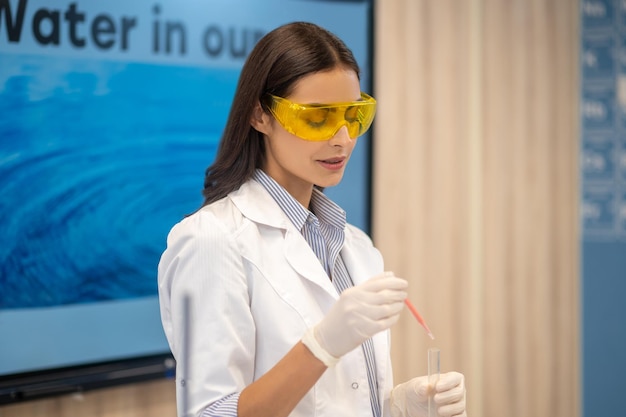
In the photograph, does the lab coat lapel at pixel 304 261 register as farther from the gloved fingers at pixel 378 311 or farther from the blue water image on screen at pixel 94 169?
the blue water image on screen at pixel 94 169

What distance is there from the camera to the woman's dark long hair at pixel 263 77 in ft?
5.22

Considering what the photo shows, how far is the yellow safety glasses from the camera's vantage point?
157 cm

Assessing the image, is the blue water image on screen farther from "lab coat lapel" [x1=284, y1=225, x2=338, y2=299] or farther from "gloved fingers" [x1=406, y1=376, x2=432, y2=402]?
"gloved fingers" [x1=406, y1=376, x2=432, y2=402]

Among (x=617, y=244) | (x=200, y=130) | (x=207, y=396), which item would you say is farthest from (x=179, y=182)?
(x=617, y=244)

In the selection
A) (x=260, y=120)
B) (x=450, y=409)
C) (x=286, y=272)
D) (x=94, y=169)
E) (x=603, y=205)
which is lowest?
(x=450, y=409)

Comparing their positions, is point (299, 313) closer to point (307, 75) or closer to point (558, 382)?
point (307, 75)

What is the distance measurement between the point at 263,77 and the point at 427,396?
740 mm

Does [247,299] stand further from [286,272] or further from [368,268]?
[368,268]

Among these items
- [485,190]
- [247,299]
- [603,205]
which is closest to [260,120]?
[247,299]

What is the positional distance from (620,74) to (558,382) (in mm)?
1532

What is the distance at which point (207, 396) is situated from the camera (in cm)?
143

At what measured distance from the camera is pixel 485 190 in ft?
12.0

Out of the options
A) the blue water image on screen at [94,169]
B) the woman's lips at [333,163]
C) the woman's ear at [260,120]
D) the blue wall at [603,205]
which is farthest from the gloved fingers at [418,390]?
the blue wall at [603,205]

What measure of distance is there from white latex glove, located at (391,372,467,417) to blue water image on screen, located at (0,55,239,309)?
113cm
